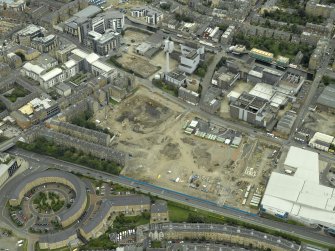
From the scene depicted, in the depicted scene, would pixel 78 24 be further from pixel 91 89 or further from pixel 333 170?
pixel 333 170

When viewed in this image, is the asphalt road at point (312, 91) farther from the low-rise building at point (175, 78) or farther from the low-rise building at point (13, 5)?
the low-rise building at point (13, 5)

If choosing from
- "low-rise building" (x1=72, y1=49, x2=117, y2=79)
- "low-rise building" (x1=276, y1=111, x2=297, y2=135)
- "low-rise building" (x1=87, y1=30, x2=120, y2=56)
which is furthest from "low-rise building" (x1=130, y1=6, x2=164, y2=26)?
"low-rise building" (x1=276, y1=111, x2=297, y2=135)

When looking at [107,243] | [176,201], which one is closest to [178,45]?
[176,201]

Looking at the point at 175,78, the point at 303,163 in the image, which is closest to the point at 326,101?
the point at 303,163

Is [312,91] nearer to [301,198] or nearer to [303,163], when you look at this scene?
[303,163]

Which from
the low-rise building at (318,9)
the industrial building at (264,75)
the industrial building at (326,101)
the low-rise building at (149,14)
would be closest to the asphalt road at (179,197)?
the industrial building at (326,101)

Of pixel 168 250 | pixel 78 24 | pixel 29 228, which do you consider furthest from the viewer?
pixel 78 24
